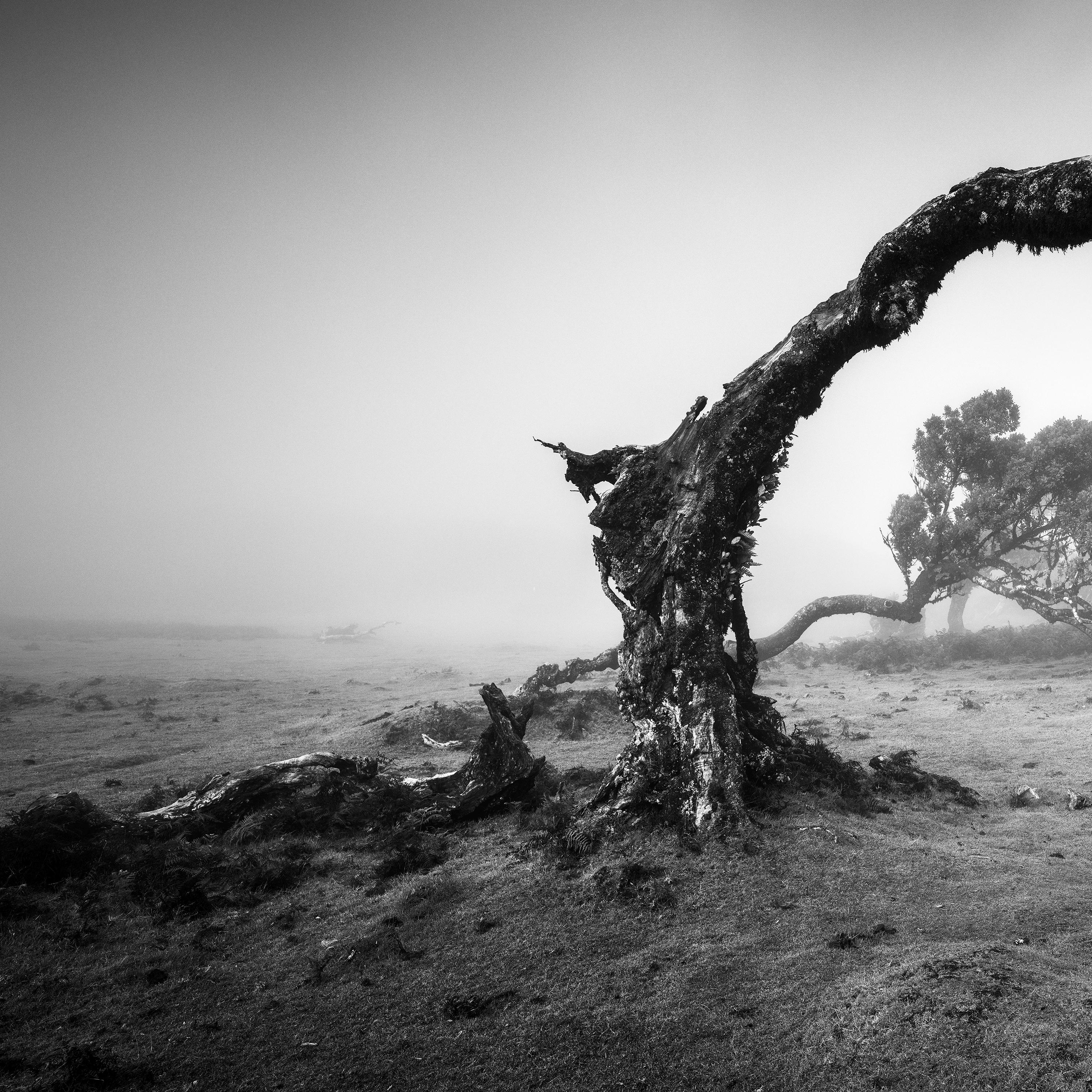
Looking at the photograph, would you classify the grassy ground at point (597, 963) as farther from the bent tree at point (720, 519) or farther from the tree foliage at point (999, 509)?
the tree foliage at point (999, 509)

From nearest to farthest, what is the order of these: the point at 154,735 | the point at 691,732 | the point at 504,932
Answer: the point at 504,932
the point at 691,732
the point at 154,735

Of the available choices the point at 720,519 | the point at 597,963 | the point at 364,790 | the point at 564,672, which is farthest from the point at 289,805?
the point at 564,672

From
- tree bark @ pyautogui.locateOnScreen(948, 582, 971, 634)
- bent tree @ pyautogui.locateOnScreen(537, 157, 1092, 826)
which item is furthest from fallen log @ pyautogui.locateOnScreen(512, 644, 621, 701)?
tree bark @ pyautogui.locateOnScreen(948, 582, 971, 634)

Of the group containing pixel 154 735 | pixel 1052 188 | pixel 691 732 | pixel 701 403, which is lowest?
pixel 154 735

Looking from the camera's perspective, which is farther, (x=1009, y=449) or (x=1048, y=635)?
(x=1048, y=635)

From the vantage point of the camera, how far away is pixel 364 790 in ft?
33.4

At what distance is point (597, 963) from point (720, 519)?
605 cm

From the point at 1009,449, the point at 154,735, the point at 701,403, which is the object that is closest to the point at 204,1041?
the point at 701,403

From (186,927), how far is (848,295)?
11.1 meters

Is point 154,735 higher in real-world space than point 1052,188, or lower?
lower

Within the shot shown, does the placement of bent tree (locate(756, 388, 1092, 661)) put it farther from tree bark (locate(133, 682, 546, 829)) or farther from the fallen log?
tree bark (locate(133, 682, 546, 829))

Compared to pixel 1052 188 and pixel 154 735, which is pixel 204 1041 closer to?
pixel 1052 188

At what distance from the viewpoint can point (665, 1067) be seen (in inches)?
151

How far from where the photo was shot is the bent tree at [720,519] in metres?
7.63
